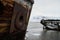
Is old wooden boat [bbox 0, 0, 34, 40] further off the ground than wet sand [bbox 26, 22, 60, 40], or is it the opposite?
old wooden boat [bbox 0, 0, 34, 40]

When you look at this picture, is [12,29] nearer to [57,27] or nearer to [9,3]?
[9,3]

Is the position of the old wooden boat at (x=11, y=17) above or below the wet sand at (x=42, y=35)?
above

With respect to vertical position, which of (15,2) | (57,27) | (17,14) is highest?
(15,2)

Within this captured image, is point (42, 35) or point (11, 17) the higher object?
point (11, 17)

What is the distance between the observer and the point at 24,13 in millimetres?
2449

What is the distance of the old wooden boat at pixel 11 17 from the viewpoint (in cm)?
206

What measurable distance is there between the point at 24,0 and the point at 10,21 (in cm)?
38

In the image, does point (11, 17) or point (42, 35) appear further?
point (42, 35)

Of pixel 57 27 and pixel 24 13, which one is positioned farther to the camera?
pixel 57 27

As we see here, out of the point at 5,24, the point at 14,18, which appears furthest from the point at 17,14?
the point at 5,24

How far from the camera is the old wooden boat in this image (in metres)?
2.06

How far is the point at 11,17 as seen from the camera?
2.14 m

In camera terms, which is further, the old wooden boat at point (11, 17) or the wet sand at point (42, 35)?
the wet sand at point (42, 35)

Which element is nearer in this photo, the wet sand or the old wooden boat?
the old wooden boat
